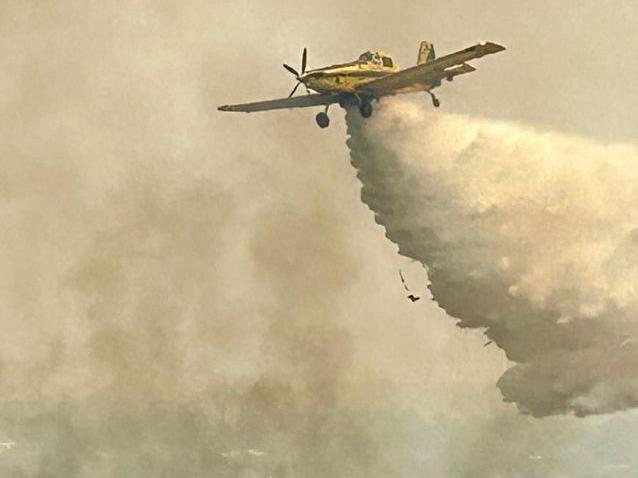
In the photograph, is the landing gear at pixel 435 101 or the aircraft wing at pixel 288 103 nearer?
the aircraft wing at pixel 288 103

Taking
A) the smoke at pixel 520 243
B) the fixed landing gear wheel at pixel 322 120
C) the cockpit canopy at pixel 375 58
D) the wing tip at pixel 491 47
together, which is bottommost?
the smoke at pixel 520 243

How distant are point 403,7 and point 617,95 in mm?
3879

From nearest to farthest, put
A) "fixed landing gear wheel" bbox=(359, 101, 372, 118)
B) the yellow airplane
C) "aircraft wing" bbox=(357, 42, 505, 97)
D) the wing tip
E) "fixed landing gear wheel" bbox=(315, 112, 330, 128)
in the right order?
1. the wing tip
2. "aircraft wing" bbox=(357, 42, 505, 97)
3. the yellow airplane
4. "fixed landing gear wheel" bbox=(359, 101, 372, 118)
5. "fixed landing gear wheel" bbox=(315, 112, 330, 128)

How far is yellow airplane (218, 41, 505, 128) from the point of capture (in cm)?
1438

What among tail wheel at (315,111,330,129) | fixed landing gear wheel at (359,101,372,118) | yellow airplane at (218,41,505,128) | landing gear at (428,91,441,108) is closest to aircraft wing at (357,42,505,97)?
yellow airplane at (218,41,505,128)

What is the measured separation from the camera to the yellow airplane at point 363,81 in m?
14.4

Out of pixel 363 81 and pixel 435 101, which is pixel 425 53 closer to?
pixel 435 101

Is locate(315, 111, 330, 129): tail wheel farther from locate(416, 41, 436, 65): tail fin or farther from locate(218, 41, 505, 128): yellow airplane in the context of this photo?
locate(416, 41, 436, 65): tail fin

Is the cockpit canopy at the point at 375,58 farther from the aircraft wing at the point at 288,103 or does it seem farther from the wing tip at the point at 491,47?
the wing tip at the point at 491,47

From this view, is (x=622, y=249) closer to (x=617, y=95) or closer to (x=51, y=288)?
(x=617, y=95)

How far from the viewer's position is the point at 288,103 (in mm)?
15266

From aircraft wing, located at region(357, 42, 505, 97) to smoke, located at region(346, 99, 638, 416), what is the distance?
547 millimetres

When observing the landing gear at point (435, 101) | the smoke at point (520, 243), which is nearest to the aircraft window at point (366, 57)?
the smoke at point (520, 243)

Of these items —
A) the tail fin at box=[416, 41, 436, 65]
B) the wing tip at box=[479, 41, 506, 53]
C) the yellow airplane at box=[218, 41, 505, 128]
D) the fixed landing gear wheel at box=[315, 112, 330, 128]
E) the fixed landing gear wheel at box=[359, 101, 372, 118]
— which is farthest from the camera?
the tail fin at box=[416, 41, 436, 65]
